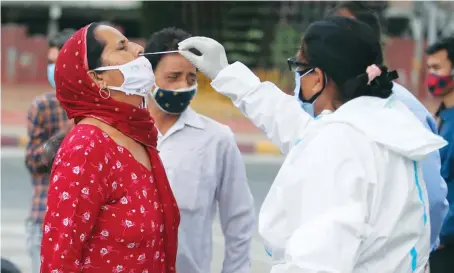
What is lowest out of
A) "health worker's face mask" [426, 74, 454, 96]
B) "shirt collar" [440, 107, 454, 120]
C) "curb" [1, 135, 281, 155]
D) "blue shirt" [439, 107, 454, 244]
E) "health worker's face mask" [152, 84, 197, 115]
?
"curb" [1, 135, 281, 155]

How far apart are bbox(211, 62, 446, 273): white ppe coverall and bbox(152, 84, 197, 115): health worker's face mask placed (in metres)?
1.33

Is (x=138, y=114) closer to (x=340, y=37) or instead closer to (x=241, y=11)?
(x=340, y=37)

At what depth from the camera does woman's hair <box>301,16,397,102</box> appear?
2734 mm

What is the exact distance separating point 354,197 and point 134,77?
100 centimetres

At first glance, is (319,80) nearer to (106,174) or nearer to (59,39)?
(106,174)

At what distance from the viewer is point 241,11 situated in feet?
80.1

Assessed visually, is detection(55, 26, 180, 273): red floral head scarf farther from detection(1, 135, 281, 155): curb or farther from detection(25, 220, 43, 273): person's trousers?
detection(1, 135, 281, 155): curb

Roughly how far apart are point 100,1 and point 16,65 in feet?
9.29

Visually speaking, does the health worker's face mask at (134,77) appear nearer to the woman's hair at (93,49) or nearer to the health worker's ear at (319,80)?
the woman's hair at (93,49)

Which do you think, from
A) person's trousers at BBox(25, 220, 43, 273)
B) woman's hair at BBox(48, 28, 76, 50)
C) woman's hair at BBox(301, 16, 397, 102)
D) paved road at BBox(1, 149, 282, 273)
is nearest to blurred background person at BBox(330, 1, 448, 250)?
woman's hair at BBox(301, 16, 397, 102)

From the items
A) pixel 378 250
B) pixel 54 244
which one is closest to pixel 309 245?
pixel 378 250

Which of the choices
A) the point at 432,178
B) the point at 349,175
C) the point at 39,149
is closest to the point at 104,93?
the point at 349,175

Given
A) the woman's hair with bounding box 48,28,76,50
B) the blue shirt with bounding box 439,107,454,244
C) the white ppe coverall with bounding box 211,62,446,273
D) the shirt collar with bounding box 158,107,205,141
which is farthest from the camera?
the woman's hair with bounding box 48,28,76,50

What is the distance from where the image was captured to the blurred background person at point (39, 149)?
16.4 ft
